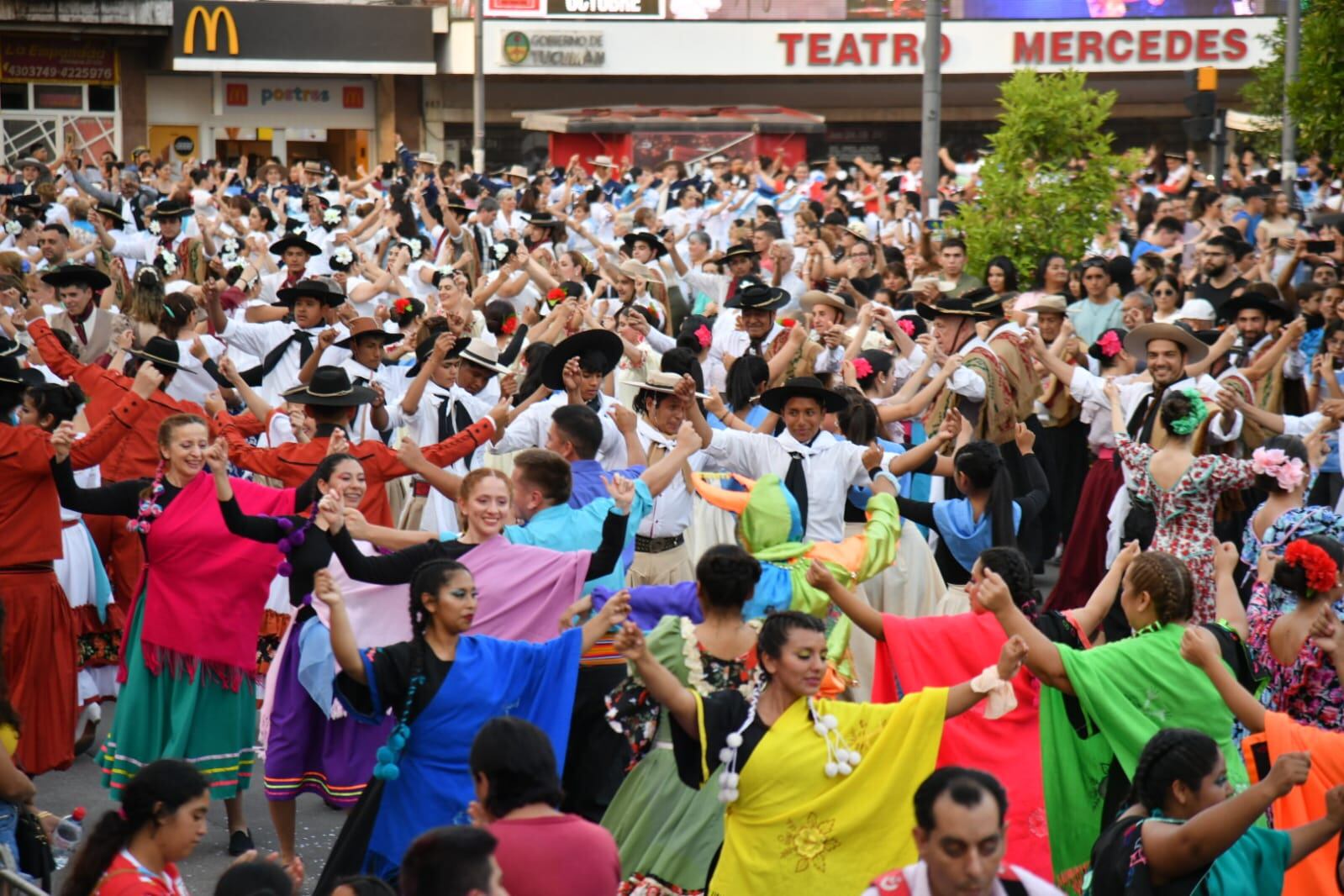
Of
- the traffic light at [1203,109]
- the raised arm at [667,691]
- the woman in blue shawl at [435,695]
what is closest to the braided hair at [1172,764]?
the raised arm at [667,691]

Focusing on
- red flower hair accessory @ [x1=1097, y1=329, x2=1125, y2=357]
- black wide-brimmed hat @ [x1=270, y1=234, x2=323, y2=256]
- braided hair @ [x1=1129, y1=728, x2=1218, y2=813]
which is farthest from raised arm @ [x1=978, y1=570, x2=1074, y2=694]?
black wide-brimmed hat @ [x1=270, y1=234, x2=323, y2=256]

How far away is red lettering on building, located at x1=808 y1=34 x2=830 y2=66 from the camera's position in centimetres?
3903

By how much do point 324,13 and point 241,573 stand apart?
32.4 metres

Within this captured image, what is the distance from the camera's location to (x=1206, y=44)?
38688mm

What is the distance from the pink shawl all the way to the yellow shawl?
4.56ft

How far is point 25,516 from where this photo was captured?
24.3 feet

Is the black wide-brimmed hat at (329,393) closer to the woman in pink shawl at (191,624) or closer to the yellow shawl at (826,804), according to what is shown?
the woman in pink shawl at (191,624)

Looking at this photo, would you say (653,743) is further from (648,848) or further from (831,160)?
(831,160)

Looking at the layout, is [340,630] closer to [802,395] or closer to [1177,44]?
[802,395]

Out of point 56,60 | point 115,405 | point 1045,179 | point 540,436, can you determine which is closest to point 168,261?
point 115,405

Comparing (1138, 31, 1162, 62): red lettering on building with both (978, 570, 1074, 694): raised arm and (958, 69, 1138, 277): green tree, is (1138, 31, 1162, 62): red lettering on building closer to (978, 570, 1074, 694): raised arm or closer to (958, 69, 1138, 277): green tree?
(958, 69, 1138, 277): green tree

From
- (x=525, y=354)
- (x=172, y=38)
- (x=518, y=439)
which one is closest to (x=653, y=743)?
(x=518, y=439)

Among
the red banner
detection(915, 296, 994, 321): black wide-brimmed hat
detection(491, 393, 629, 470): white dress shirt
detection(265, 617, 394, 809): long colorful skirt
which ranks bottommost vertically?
detection(265, 617, 394, 809): long colorful skirt

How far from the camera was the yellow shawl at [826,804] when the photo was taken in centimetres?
484
